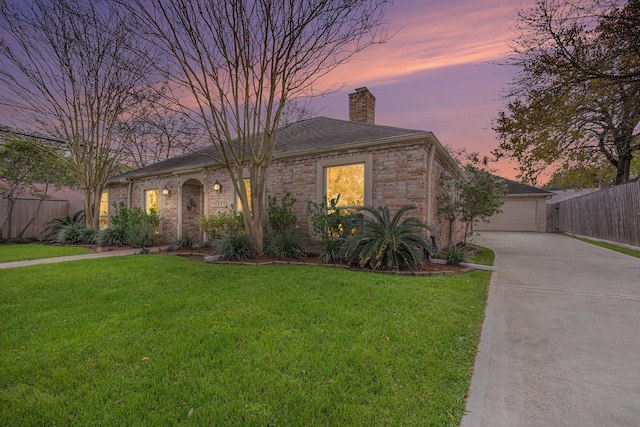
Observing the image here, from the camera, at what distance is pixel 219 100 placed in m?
6.72

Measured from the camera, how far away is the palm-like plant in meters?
5.19

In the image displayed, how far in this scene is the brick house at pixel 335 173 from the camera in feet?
20.5

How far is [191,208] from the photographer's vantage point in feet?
35.0

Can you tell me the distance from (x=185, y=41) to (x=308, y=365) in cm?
718

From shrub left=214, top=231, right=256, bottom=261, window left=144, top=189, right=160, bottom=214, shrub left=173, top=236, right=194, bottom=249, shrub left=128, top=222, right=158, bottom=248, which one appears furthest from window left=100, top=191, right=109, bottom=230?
shrub left=214, top=231, right=256, bottom=261

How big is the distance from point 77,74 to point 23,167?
6.32 m

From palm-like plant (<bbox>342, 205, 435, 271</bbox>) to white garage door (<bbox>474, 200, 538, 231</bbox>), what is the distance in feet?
54.0

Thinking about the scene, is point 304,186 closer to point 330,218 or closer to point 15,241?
point 330,218

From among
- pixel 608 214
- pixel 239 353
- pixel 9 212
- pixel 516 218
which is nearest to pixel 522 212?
pixel 516 218

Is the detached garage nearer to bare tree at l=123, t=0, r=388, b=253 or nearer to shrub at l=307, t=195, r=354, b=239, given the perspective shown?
shrub at l=307, t=195, r=354, b=239

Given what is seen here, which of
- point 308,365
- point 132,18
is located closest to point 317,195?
point 308,365

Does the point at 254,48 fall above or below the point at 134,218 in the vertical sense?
above

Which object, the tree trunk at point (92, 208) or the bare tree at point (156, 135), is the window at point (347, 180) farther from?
the tree trunk at point (92, 208)

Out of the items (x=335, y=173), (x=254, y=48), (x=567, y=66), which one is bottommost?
(x=335, y=173)
